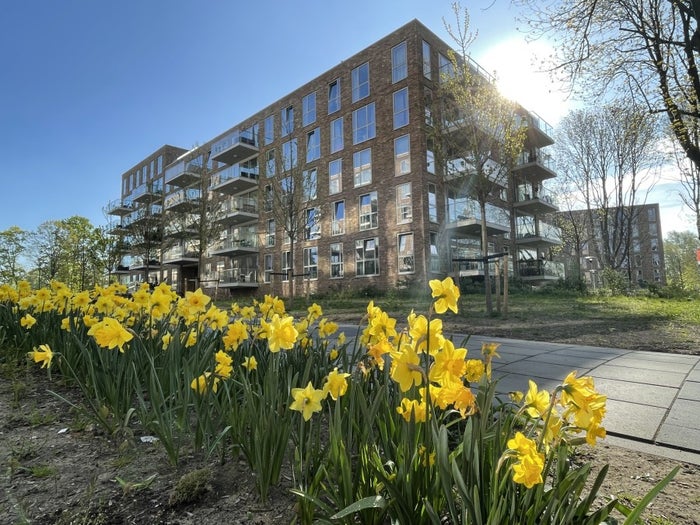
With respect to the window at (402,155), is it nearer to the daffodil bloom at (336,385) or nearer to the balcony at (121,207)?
the daffodil bloom at (336,385)

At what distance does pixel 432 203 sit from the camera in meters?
18.0

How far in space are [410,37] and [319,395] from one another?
20.9 meters

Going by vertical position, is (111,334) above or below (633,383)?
above

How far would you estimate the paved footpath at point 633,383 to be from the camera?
6.68ft

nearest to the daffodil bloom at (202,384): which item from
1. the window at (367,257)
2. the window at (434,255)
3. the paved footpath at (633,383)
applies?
the paved footpath at (633,383)

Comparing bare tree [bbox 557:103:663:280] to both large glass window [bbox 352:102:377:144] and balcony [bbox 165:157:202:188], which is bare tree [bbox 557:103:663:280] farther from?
balcony [bbox 165:157:202:188]

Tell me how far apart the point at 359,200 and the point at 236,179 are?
9.81 meters

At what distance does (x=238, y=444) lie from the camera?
5.19 ft

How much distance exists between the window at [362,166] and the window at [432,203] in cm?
335

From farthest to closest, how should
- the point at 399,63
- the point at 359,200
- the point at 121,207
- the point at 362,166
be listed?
the point at 121,207 < the point at 362,166 < the point at 359,200 < the point at 399,63

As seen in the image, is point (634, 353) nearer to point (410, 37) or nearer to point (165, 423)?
point (165, 423)

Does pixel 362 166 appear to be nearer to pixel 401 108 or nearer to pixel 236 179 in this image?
pixel 401 108

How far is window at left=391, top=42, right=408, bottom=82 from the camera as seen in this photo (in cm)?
1865

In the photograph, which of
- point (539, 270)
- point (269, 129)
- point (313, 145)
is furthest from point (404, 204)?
point (269, 129)
